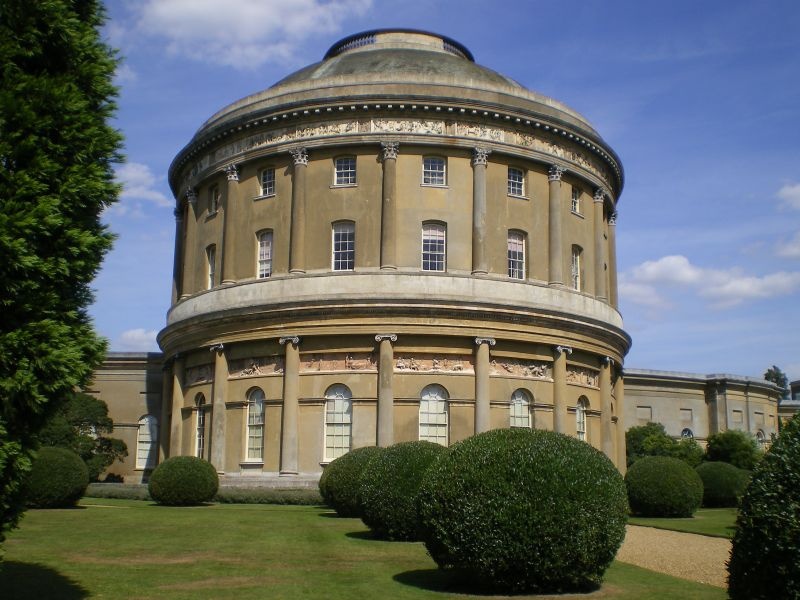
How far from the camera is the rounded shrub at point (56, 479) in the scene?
24.5 metres

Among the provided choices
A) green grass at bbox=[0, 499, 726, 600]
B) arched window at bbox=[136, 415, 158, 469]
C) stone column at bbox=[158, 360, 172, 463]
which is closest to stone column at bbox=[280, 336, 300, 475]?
stone column at bbox=[158, 360, 172, 463]

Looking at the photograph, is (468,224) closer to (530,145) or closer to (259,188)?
(530,145)

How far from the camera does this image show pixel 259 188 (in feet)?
116

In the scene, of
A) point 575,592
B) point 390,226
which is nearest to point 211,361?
point 390,226

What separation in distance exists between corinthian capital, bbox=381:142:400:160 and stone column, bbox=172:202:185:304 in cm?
1166

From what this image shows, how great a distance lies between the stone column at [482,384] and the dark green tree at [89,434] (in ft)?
51.1

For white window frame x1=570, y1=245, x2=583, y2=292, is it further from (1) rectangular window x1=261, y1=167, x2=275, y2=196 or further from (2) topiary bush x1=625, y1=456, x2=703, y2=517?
(1) rectangular window x1=261, y1=167, x2=275, y2=196

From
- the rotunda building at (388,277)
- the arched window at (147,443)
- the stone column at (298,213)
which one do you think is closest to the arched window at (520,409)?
the rotunda building at (388,277)

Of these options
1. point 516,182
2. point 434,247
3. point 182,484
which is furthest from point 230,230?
point 182,484

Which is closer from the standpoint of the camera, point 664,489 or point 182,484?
point 664,489

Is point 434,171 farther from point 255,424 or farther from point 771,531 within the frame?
point 771,531

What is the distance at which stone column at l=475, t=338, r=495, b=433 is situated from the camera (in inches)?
1225

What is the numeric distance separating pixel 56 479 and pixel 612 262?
2516 cm

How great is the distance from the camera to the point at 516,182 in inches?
1372
